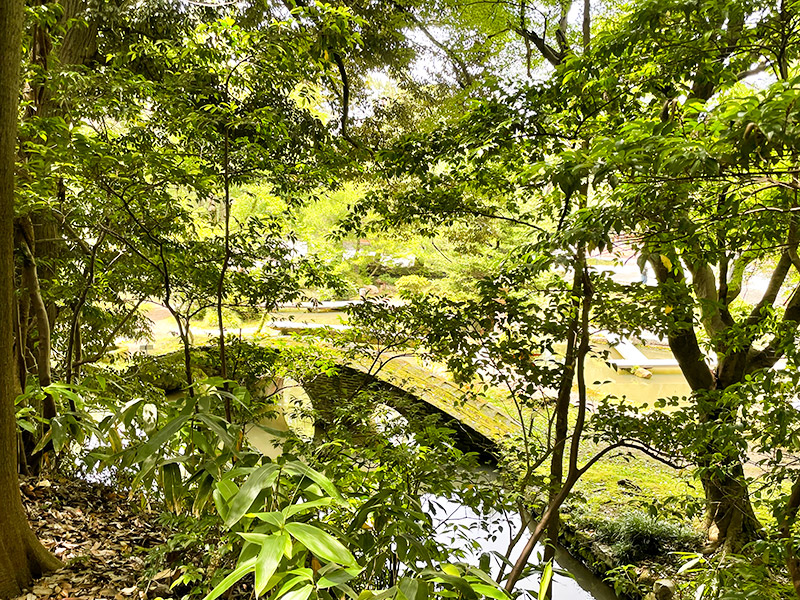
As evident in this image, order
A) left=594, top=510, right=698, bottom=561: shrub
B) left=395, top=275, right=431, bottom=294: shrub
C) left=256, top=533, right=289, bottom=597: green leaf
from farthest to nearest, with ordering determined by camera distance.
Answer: left=395, top=275, right=431, bottom=294: shrub → left=594, top=510, right=698, bottom=561: shrub → left=256, top=533, right=289, bottom=597: green leaf

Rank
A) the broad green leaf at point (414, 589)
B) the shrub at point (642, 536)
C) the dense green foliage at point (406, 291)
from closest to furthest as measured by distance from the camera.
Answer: the broad green leaf at point (414, 589) < the dense green foliage at point (406, 291) < the shrub at point (642, 536)

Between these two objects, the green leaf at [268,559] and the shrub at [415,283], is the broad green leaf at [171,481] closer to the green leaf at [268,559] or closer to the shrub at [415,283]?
the green leaf at [268,559]

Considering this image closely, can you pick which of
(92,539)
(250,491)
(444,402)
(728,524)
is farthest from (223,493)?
(444,402)

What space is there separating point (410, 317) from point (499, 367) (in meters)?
Result: 0.71

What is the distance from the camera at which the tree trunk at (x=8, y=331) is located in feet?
4.67

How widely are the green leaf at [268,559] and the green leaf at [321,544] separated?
0.02 metres

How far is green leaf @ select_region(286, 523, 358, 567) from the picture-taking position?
554mm

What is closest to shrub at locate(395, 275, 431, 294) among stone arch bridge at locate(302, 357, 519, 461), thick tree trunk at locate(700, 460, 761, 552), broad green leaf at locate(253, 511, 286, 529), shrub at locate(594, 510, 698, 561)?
stone arch bridge at locate(302, 357, 519, 461)

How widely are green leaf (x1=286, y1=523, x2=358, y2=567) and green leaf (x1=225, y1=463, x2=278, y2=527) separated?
0.08 metres

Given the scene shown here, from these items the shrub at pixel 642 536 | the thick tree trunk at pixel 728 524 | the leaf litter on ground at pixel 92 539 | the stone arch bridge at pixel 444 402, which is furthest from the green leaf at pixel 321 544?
the shrub at pixel 642 536

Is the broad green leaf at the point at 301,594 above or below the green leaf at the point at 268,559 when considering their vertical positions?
below

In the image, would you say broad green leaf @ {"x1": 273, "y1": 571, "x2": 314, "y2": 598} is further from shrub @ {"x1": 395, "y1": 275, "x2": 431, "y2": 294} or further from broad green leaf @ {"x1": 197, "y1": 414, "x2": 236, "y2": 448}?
shrub @ {"x1": 395, "y1": 275, "x2": 431, "y2": 294}

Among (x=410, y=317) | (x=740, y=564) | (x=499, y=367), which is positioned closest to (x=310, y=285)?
(x=410, y=317)

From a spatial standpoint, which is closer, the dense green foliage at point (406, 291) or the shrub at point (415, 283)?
the dense green foliage at point (406, 291)
